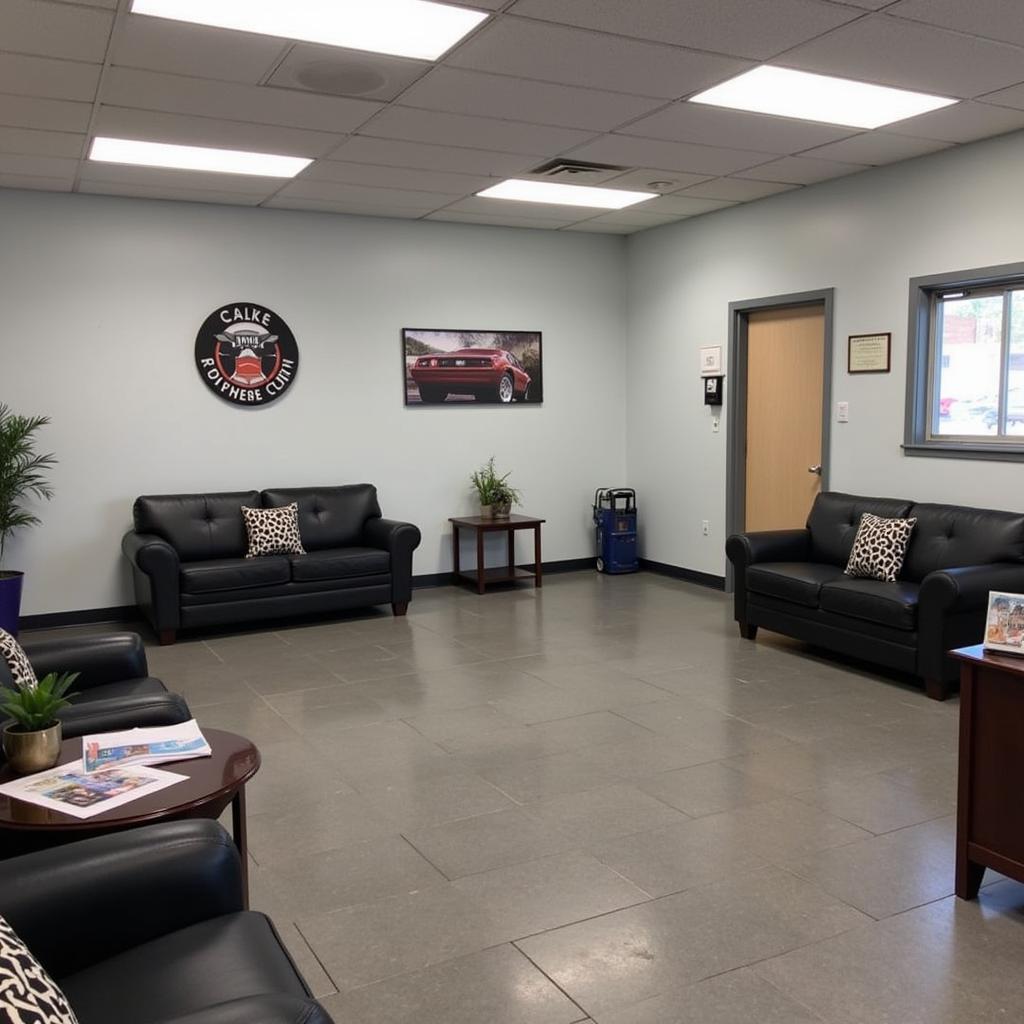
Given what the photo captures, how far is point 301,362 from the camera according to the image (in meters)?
6.93

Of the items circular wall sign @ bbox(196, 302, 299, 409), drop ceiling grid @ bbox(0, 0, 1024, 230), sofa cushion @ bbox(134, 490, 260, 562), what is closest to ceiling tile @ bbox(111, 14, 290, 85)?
drop ceiling grid @ bbox(0, 0, 1024, 230)

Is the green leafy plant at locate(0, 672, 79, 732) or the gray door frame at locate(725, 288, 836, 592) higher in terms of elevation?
the gray door frame at locate(725, 288, 836, 592)

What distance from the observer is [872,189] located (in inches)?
228

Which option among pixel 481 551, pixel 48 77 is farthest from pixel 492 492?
pixel 48 77

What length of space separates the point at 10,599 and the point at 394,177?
338 cm

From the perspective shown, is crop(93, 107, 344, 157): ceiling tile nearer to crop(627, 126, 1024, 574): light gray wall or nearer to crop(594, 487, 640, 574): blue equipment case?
crop(627, 126, 1024, 574): light gray wall

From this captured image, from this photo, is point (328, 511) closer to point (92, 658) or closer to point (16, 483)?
point (16, 483)

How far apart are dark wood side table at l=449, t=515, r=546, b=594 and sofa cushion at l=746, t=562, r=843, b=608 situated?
2075 mm

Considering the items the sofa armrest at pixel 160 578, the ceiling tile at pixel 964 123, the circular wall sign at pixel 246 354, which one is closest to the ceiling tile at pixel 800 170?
the ceiling tile at pixel 964 123

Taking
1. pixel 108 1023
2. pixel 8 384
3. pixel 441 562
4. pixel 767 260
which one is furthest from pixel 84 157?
pixel 108 1023

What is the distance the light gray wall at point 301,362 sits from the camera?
6.18m

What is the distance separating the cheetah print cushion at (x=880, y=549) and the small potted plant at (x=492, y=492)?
289 cm

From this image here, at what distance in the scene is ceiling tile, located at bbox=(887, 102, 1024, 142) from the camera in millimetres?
4578

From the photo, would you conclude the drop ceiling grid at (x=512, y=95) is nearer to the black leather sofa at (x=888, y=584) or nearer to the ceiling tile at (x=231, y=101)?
the ceiling tile at (x=231, y=101)
